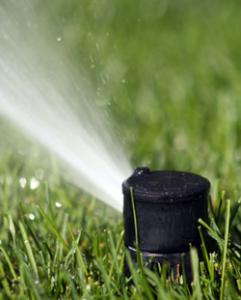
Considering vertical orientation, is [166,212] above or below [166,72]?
below

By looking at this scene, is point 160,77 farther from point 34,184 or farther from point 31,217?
point 31,217

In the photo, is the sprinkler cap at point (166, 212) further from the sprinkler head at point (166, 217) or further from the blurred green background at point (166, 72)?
the blurred green background at point (166, 72)

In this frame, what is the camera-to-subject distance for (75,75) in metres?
2.64

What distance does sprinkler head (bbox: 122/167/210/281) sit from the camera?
5.94 feet

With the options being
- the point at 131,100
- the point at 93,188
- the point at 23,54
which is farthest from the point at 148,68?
the point at 93,188

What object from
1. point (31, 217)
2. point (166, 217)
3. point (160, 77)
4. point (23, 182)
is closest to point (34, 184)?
point (23, 182)

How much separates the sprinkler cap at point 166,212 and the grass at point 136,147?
0.06 m

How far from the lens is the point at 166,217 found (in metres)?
1.82

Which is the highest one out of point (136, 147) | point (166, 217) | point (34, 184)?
point (136, 147)

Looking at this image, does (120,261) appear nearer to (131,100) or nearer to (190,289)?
(190,289)

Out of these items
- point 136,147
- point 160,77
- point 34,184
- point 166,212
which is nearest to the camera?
point 166,212

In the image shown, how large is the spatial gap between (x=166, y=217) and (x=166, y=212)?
0.5 inches

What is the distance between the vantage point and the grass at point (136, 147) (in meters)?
1.86

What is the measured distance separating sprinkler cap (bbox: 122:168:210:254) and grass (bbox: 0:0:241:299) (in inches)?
2.4
